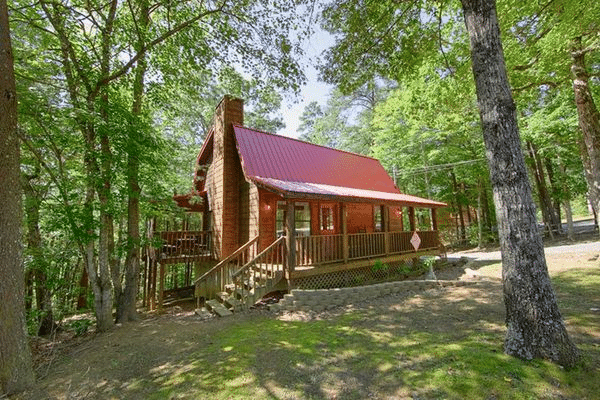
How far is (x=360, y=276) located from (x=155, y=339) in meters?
7.16

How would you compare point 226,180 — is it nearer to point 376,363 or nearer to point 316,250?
point 316,250

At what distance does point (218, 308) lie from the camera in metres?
8.25

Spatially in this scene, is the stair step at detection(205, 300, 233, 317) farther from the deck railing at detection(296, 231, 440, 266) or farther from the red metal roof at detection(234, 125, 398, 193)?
the red metal roof at detection(234, 125, 398, 193)

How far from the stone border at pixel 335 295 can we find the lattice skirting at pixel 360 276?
0.70 meters

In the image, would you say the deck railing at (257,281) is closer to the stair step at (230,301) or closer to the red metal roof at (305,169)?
the stair step at (230,301)

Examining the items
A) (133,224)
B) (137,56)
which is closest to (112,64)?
(137,56)

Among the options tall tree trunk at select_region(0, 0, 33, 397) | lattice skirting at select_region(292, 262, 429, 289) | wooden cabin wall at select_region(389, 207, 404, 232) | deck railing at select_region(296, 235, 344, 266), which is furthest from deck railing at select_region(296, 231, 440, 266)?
tall tree trunk at select_region(0, 0, 33, 397)

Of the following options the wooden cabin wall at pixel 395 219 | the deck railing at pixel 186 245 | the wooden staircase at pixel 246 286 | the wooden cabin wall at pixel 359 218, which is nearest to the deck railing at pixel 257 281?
the wooden staircase at pixel 246 286

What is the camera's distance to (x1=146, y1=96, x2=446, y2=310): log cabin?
898 cm

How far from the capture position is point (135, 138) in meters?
7.61

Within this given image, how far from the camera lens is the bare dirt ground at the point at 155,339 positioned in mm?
4773

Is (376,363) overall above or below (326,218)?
below

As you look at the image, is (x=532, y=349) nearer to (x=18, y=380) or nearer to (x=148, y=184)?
(x=18, y=380)

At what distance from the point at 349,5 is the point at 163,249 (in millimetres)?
10357
